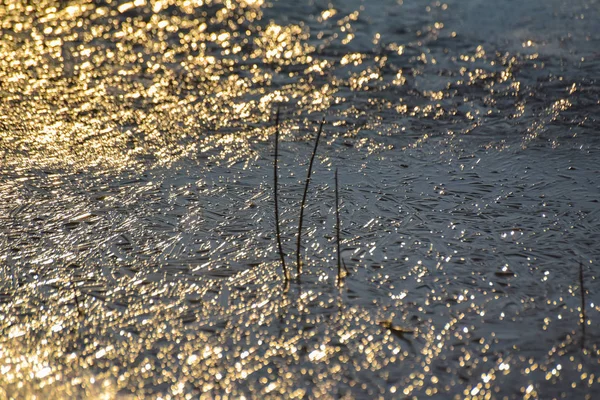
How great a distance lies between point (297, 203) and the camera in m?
1.85

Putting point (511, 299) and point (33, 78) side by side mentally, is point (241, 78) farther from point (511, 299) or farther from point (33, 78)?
point (511, 299)

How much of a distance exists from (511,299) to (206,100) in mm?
1397

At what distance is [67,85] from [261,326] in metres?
1.56

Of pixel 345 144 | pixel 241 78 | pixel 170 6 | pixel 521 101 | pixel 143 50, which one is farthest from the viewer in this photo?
pixel 170 6

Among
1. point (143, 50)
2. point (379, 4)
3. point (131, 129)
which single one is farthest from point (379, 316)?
point (379, 4)

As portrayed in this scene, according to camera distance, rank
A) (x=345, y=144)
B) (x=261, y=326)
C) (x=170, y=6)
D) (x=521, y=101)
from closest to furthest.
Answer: (x=261, y=326) → (x=345, y=144) → (x=521, y=101) → (x=170, y=6)

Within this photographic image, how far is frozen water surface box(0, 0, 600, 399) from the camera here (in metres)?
1.28

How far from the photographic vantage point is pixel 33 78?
103 inches

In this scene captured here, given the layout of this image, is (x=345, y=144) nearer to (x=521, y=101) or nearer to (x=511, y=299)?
(x=521, y=101)

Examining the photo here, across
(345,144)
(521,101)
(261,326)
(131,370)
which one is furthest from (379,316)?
(521,101)

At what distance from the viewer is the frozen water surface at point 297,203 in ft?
4.18

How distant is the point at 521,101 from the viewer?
247 centimetres

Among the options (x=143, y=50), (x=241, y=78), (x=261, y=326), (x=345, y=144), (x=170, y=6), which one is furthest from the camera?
(x=170, y=6)

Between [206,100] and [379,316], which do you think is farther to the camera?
[206,100]
